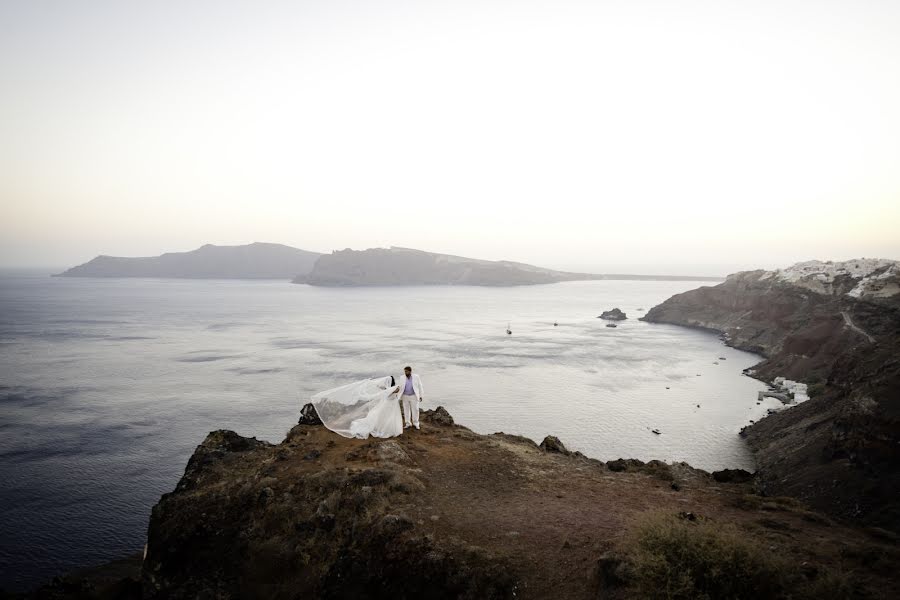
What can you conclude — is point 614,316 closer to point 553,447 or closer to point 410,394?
point 553,447

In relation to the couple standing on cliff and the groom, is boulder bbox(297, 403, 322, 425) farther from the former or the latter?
the groom

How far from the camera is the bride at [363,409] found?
13.6 metres

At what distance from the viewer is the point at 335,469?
461 inches

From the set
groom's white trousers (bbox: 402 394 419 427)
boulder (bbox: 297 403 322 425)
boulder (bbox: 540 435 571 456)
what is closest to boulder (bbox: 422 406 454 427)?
groom's white trousers (bbox: 402 394 419 427)

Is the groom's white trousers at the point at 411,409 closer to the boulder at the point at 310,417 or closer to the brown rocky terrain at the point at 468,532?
the brown rocky terrain at the point at 468,532

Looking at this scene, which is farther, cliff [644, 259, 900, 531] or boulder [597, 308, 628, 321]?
boulder [597, 308, 628, 321]

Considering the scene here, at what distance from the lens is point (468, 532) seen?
913 centimetres

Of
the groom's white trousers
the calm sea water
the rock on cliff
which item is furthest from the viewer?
the calm sea water

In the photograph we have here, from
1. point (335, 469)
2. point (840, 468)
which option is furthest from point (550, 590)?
point (840, 468)

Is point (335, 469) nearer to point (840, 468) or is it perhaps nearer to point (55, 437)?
point (840, 468)

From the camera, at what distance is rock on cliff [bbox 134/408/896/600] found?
8039mm

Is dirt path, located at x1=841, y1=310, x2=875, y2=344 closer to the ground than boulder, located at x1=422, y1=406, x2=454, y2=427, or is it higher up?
higher up

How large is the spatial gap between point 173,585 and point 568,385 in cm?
3656

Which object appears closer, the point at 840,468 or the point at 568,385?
the point at 840,468
